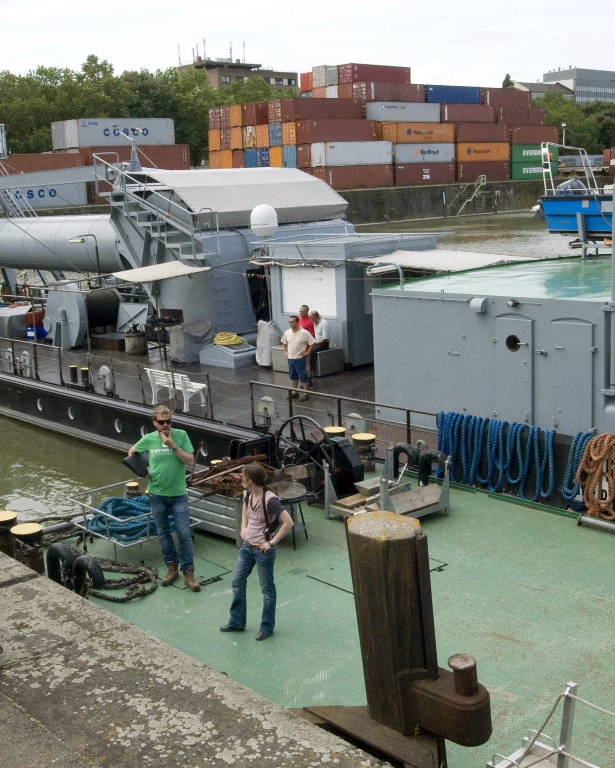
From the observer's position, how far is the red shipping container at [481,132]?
7225 centimetres

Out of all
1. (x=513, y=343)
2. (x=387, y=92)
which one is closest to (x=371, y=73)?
(x=387, y=92)

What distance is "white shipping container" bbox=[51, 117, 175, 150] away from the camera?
51719 mm

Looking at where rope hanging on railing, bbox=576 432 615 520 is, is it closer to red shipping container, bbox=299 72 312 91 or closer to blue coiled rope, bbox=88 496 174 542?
blue coiled rope, bbox=88 496 174 542

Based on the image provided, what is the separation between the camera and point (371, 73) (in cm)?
7225

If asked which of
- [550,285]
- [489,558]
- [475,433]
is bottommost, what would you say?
[489,558]

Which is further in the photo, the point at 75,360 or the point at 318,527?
the point at 75,360

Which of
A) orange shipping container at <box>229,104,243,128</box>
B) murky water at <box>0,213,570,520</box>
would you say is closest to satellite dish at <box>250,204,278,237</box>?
murky water at <box>0,213,570,520</box>

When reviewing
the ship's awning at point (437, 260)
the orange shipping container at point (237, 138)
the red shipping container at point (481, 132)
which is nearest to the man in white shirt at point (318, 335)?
the ship's awning at point (437, 260)

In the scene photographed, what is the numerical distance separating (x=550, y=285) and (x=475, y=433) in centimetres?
212

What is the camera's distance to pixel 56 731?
13.8 feet

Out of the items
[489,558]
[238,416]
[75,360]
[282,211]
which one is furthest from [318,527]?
[282,211]

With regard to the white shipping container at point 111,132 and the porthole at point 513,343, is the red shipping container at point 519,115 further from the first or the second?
the porthole at point 513,343

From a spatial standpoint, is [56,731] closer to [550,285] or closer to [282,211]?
[550,285]

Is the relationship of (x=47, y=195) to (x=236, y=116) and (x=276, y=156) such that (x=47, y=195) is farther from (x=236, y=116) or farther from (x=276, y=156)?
(x=236, y=116)
